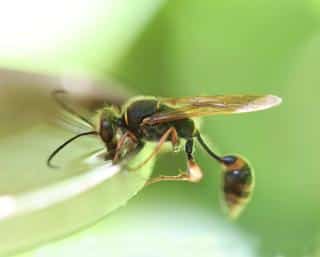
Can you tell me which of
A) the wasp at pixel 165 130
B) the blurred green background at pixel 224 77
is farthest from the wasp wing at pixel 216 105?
the blurred green background at pixel 224 77

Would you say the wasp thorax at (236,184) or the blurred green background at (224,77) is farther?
the blurred green background at (224,77)

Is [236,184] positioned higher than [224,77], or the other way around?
[224,77]

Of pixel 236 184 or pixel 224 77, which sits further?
pixel 224 77

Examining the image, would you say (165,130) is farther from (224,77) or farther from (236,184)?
(224,77)

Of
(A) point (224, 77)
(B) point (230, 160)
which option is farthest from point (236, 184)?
(A) point (224, 77)

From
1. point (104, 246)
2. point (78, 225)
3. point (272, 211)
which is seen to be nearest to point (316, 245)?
point (272, 211)

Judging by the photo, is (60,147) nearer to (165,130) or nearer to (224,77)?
(165,130)

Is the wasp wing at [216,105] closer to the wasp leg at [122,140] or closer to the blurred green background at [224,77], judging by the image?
the wasp leg at [122,140]
